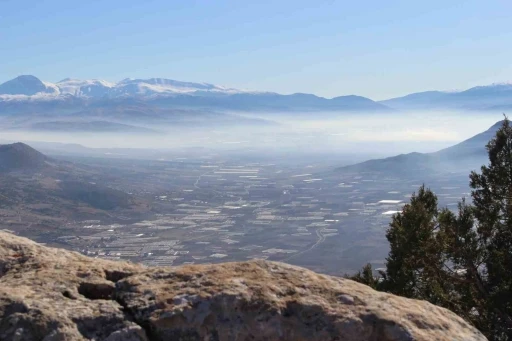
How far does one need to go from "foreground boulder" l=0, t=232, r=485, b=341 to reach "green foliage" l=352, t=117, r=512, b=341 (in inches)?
422

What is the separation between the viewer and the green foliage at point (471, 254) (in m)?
18.7

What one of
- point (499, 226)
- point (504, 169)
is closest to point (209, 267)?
point (499, 226)

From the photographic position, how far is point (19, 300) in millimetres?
7477

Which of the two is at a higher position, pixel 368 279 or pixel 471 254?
pixel 471 254

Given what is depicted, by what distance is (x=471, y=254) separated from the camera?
68.4ft

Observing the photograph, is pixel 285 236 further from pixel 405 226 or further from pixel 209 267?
pixel 209 267

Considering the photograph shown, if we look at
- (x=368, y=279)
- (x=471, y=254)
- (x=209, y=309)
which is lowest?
(x=368, y=279)

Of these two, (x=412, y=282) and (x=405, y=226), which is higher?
(x=405, y=226)

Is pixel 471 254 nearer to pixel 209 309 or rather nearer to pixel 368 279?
pixel 368 279

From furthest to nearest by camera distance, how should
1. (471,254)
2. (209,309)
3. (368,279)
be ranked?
(368,279)
(471,254)
(209,309)

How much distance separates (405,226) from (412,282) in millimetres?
2860

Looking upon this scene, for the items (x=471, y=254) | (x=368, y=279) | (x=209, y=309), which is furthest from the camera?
(x=368, y=279)

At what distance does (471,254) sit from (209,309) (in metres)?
15.8

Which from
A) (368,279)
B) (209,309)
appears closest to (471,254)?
(368,279)
